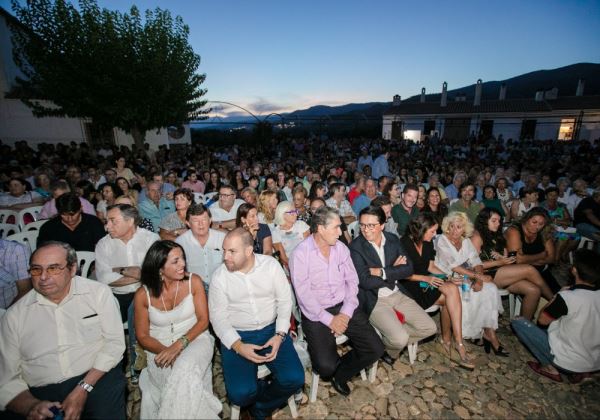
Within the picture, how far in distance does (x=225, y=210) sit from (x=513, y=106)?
35.3 meters

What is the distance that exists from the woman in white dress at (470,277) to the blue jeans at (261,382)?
2.37 metres

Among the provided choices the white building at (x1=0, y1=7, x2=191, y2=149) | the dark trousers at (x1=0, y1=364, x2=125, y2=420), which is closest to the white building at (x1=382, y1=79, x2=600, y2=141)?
the white building at (x1=0, y1=7, x2=191, y2=149)

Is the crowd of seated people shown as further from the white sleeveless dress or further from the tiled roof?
the tiled roof

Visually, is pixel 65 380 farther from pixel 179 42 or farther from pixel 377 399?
pixel 179 42

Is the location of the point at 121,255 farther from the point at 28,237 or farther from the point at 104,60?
the point at 104,60

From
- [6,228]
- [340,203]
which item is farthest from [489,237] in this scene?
[6,228]

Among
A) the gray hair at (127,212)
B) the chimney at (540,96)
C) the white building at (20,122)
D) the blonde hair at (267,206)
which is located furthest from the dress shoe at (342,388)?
the chimney at (540,96)

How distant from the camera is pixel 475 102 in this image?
3080 cm

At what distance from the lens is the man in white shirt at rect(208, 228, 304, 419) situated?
8.19 ft

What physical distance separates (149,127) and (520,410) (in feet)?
47.9

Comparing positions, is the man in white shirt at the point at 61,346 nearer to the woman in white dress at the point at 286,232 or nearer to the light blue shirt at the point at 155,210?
the woman in white dress at the point at 286,232

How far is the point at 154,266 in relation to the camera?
242 centimetres

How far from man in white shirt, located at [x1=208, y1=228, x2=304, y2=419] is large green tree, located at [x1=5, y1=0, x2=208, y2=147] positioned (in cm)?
1159

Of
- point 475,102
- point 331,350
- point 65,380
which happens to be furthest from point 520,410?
point 475,102
